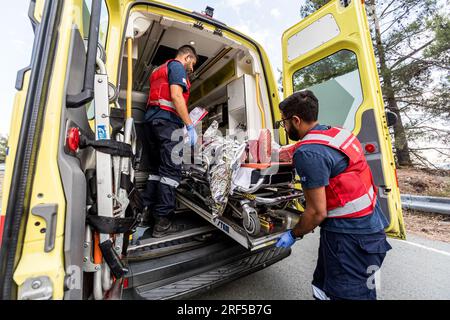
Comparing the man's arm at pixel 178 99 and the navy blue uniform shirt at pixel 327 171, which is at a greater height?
the man's arm at pixel 178 99

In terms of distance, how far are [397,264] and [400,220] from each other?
4.39ft

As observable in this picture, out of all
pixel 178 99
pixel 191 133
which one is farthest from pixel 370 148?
pixel 178 99

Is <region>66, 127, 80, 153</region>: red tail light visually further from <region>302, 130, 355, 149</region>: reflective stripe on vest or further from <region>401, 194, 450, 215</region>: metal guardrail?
<region>401, 194, 450, 215</region>: metal guardrail

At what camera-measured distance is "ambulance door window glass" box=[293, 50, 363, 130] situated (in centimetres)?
209

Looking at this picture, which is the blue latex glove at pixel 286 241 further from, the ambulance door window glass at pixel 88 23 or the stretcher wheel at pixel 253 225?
the ambulance door window glass at pixel 88 23

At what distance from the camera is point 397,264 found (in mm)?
2668

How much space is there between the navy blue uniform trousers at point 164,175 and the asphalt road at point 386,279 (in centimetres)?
92

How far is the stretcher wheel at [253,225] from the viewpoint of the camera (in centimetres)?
171

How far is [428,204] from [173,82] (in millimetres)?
5480

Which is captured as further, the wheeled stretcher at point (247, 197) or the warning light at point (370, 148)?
the warning light at point (370, 148)

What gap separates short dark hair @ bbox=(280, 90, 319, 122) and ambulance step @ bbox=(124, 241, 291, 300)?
1236 mm

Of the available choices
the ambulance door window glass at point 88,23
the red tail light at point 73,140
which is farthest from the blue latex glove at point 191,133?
the red tail light at point 73,140
